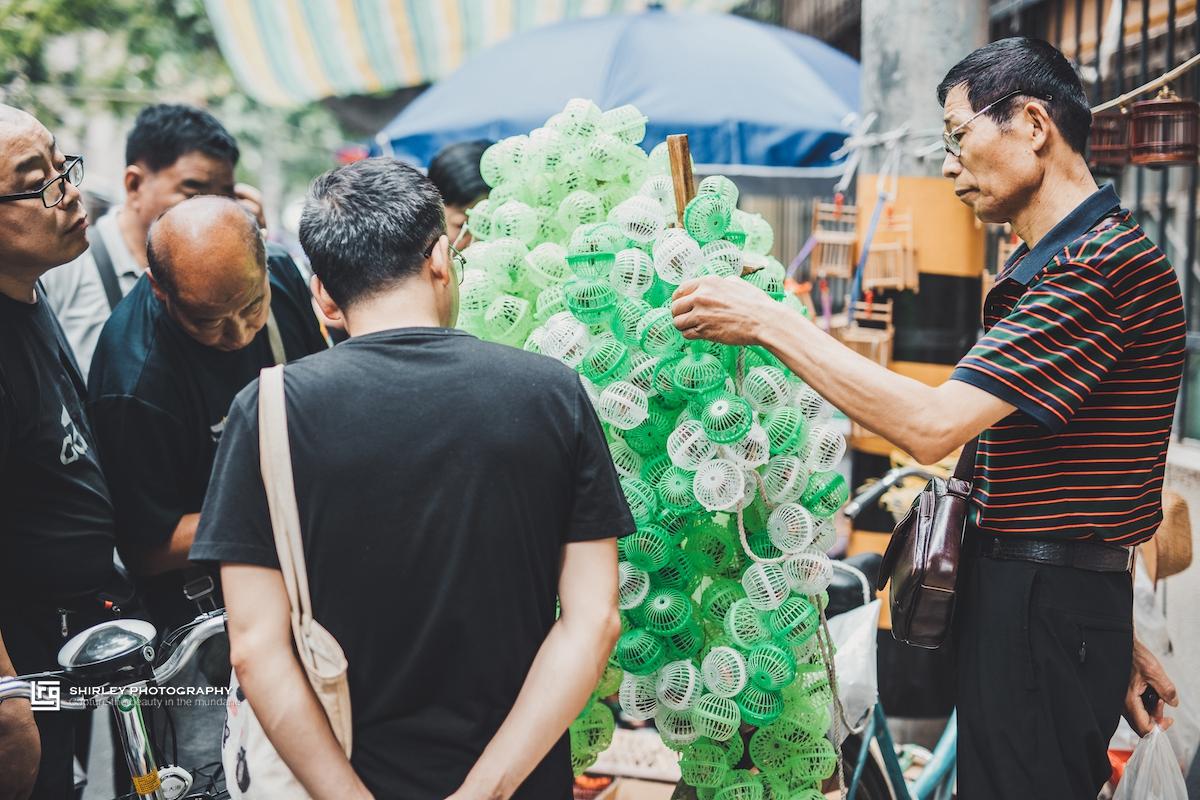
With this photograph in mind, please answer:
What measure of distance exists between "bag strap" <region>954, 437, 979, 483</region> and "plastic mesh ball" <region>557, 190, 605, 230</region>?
1063 millimetres

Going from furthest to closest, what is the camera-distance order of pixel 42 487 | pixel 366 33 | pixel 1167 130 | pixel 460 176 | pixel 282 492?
1. pixel 366 33
2. pixel 460 176
3. pixel 1167 130
4. pixel 42 487
5. pixel 282 492

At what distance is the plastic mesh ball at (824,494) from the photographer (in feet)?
7.45

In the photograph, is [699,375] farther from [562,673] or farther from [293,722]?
[293,722]

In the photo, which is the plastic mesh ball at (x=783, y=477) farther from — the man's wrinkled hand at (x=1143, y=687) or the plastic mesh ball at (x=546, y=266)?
the man's wrinkled hand at (x=1143, y=687)

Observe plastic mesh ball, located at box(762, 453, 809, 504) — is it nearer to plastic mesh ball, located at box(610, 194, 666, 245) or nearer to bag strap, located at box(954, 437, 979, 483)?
bag strap, located at box(954, 437, 979, 483)

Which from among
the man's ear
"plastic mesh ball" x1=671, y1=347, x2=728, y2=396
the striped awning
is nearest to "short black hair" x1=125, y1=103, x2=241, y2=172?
the man's ear

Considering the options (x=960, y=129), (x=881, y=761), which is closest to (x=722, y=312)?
(x=960, y=129)

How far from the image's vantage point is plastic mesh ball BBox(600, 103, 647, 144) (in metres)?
2.62

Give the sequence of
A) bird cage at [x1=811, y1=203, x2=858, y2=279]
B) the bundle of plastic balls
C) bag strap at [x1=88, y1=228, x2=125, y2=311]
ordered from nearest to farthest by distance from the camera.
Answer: the bundle of plastic balls
bag strap at [x1=88, y1=228, x2=125, y2=311]
bird cage at [x1=811, y1=203, x2=858, y2=279]

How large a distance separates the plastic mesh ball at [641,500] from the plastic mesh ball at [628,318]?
22 cm

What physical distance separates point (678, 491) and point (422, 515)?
2.35 ft

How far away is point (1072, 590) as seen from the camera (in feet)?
6.70

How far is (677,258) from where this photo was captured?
2.13 m

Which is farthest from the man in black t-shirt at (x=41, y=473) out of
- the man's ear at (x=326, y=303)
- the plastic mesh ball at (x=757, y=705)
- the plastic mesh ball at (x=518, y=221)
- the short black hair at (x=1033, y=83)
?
the short black hair at (x=1033, y=83)
